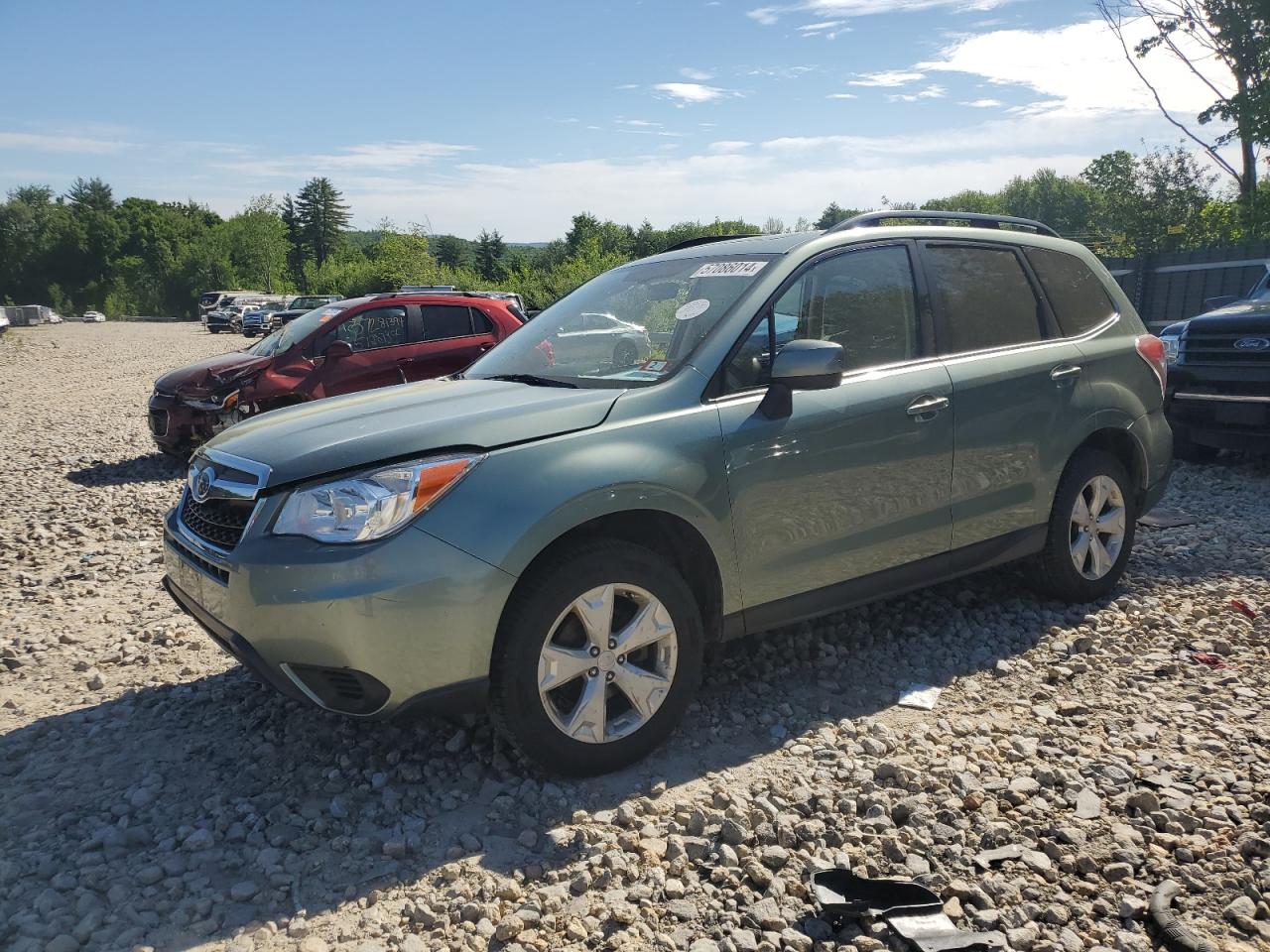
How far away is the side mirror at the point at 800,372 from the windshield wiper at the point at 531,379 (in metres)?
0.76

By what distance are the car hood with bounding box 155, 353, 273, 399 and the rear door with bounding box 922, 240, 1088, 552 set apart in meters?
7.93

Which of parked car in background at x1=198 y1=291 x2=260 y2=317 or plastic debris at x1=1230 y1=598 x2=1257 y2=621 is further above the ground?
parked car in background at x1=198 y1=291 x2=260 y2=317

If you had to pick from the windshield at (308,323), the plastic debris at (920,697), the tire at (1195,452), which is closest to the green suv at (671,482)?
the plastic debris at (920,697)

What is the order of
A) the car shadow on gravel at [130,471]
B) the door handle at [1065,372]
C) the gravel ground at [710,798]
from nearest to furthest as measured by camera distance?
1. the gravel ground at [710,798]
2. the door handle at [1065,372]
3. the car shadow on gravel at [130,471]

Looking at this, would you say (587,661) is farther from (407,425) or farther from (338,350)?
(338,350)

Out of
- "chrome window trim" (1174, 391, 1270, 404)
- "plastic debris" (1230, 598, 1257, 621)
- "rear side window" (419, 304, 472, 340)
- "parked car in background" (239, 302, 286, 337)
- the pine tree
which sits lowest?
"plastic debris" (1230, 598, 1257, 621)

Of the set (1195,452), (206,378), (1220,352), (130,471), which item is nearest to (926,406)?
(1220,352)

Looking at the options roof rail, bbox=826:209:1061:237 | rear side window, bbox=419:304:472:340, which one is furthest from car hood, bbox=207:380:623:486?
rear side window, bbox=419:304:472:340

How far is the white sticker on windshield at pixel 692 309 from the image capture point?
382 cm

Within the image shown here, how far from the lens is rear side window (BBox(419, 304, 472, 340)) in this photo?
1045cm

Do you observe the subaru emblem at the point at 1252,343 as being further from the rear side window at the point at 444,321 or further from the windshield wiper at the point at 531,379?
the rear side window at the point at 444,321

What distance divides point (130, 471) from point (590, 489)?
9.22 m

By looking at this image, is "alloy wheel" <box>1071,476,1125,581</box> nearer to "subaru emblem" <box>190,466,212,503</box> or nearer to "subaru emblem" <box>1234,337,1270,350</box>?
"subaru emblem" <box>190,466,212,503</box>

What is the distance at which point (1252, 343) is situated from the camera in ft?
26.3
